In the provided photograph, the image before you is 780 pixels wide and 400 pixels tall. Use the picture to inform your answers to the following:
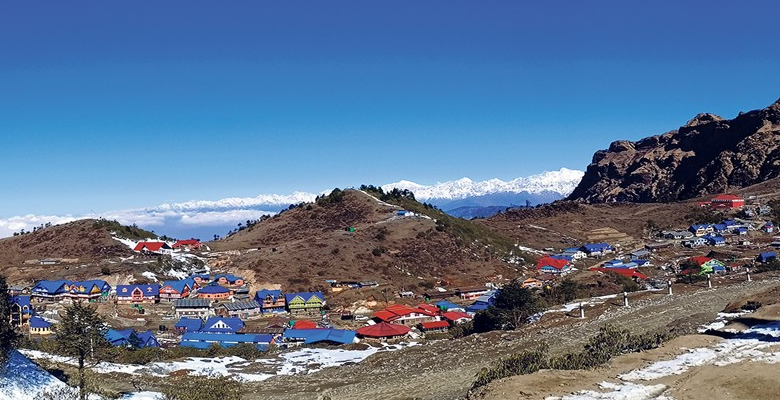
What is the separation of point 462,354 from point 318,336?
727 inches

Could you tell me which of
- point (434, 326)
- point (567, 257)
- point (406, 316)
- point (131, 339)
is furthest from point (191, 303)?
point (567, 257)

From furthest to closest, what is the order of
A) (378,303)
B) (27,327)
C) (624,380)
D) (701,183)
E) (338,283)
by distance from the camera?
(701,183) → (338,283) → (378,303) → (27,327) → (624,380)

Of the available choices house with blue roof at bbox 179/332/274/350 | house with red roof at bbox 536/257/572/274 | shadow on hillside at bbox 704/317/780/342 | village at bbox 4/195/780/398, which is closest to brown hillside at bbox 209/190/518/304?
village at bbox 4/195/780/398

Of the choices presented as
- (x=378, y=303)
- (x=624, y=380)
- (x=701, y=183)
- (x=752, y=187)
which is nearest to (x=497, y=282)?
(x=378, y=303)

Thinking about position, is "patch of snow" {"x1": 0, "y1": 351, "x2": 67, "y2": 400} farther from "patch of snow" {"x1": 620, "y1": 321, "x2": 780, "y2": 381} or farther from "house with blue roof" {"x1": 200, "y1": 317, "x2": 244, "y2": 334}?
"patch of snow" {"x1": 620, "y1": 321, "x2": 780, "y2": 381}

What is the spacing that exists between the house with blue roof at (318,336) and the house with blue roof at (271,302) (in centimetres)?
1709

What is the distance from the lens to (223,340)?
5869cm

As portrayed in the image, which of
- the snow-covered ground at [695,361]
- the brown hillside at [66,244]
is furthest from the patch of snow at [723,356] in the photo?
the brown hillside at [66,244]

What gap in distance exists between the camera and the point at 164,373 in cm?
4531

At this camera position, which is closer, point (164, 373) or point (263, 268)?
point (164, 373)

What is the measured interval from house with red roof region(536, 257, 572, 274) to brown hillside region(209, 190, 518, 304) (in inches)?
212

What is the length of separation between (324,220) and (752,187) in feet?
417

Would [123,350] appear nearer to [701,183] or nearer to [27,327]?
[27,327]

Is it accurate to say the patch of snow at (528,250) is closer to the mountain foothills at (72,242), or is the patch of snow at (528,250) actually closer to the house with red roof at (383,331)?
the house with red roof at (383,331)
